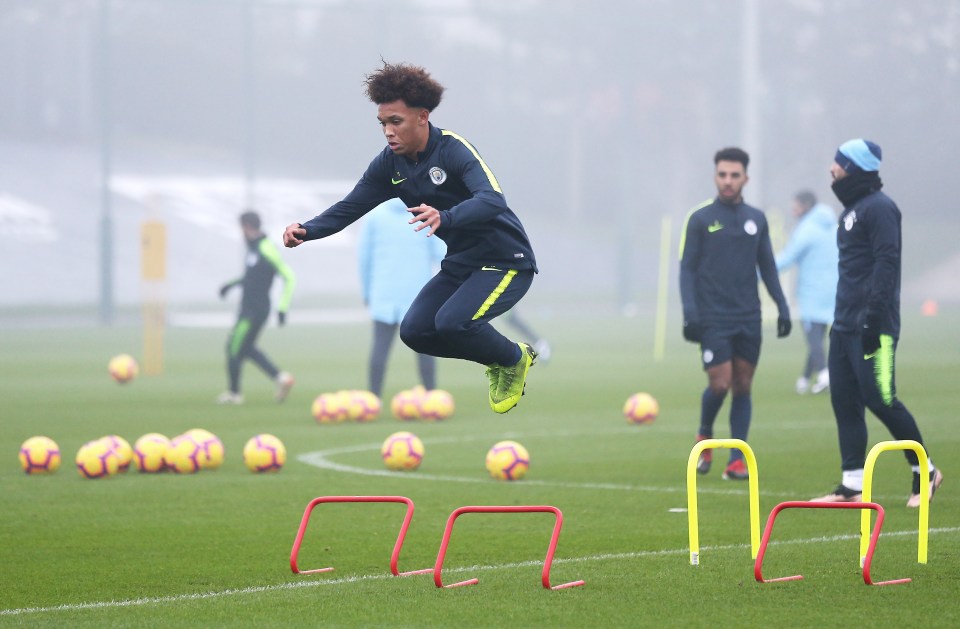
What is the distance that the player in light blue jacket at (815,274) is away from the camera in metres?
19.3

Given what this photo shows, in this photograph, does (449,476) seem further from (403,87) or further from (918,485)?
(403,87)

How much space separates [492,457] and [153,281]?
12835 mm

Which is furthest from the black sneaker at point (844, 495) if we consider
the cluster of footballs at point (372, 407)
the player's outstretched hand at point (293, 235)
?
the cluster of footballs at point (372, 407)

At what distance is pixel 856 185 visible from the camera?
400 inches

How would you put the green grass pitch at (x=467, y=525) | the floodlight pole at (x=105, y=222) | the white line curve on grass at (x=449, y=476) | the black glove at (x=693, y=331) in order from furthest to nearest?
the floodlight pole at (x=105, y=222) < the black glove at (x=693, y=331) < the white line curve on grass at (x=449, y=476) < the green grass pitch at (x=467, y=525)

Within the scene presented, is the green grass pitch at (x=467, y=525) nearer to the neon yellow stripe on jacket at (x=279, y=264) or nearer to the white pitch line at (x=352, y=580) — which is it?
the white pitch line at (x=352, y=580)

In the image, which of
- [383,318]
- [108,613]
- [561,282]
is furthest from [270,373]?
[561,282]

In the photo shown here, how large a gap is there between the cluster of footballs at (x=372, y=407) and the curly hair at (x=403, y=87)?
8.82 metres

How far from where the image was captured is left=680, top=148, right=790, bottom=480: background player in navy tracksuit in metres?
12.0

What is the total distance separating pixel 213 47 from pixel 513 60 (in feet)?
44.1

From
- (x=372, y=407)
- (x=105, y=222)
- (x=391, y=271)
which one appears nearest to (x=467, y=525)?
(x=372, y=407)

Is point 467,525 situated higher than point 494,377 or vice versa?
point 494,377

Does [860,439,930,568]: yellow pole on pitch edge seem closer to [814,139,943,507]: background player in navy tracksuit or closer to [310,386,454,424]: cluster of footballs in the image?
[814,139,943,507]: background player in navy tracksuit

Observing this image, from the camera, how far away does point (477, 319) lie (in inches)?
330
